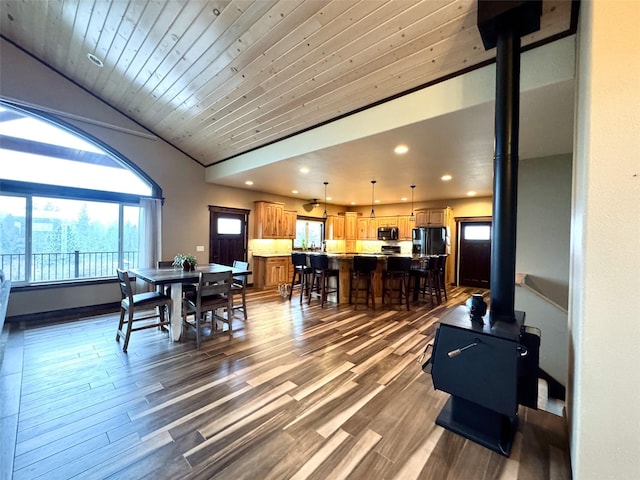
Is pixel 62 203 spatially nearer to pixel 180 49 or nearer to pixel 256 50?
pixel 180 49

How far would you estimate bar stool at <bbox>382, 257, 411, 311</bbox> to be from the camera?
499 cm

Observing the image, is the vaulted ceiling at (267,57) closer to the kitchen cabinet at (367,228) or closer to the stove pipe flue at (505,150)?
the stove pipe flue at (505,150)

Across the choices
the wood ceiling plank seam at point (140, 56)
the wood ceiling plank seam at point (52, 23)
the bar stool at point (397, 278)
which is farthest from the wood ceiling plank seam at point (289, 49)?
the bar stool at point (397, 278)

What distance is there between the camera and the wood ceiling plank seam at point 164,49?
2.42 metres

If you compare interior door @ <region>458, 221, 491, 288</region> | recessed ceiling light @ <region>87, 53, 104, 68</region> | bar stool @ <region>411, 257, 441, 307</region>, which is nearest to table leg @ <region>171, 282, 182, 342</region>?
recessed ceiling light @ <region>87, 53, 104, 68</region>

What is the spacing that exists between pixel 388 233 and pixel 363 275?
3.54 metres

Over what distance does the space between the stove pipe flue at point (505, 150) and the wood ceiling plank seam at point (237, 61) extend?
1.46m

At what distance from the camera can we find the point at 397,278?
548 centimetres

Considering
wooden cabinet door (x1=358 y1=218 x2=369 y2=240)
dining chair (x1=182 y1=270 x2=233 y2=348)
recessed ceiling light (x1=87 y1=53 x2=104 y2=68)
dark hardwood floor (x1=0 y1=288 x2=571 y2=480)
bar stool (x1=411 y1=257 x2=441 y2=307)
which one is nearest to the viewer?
dark hardwood floor (x1=0 y1=288 x2=571 y2=480)

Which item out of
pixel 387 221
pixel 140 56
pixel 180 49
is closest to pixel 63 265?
pixel 140 56

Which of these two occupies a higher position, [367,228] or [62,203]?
[62,203]

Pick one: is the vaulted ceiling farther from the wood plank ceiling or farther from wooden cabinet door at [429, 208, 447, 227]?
wooden cabinet door at [429, 208, 447, 227]

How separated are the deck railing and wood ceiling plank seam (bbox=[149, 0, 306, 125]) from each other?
10.1 feet

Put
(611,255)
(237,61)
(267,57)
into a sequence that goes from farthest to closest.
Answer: (237,61)
(267,57)
(611,255)
